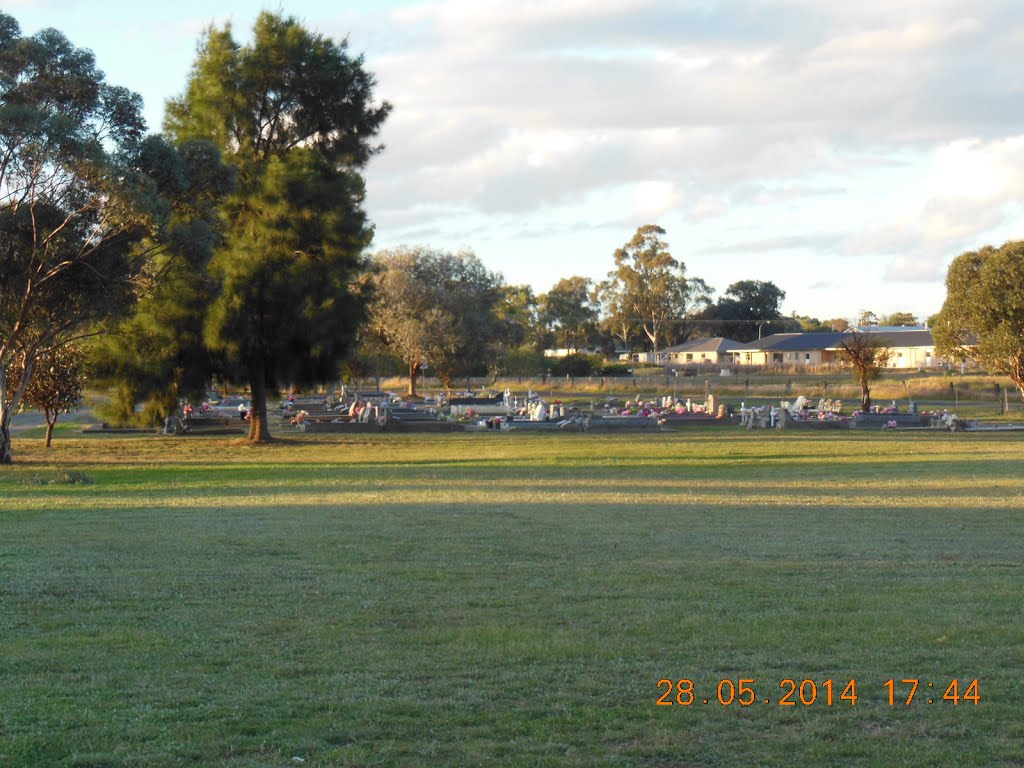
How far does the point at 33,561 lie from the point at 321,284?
84.9ft

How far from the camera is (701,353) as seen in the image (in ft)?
370

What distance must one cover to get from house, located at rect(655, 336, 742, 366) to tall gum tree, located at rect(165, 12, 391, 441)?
246ft

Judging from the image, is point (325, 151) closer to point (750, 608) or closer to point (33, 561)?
point (33, 561)

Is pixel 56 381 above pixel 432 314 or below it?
below

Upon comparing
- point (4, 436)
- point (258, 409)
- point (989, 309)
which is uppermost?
point (989, 309)

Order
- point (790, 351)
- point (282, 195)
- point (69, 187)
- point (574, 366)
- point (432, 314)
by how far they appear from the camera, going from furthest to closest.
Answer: point (790, 351), point (574, 366), point (432, 314), point (282, 195), point (69, 187)

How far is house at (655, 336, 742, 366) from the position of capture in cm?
11150

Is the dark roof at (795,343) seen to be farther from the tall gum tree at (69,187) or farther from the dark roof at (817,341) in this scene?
the tall gum tree at (69,187)

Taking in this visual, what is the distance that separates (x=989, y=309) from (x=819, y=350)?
55.4 metres

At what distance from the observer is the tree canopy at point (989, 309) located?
50188 millimetres

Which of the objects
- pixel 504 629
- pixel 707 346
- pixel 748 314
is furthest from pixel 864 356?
pixel 748 314

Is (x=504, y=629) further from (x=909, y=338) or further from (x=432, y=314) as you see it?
(x=909, y=338)

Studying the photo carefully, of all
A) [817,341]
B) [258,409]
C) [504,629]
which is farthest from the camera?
[817,341]

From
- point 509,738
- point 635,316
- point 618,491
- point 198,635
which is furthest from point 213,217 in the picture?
point 635,316
